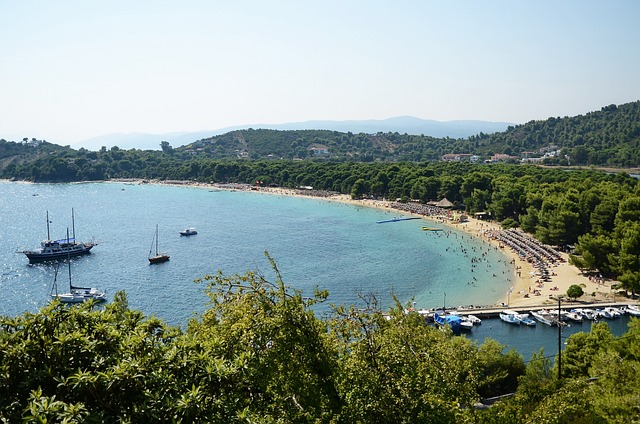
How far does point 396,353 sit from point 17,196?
107 metres

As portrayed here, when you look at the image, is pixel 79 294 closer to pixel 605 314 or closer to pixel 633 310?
pixel 605 314

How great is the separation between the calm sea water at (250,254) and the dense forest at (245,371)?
18181 mm

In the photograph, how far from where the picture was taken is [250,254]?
4622 centimetres

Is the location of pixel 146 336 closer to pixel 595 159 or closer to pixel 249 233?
pixel 249 233

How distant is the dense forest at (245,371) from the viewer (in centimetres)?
594

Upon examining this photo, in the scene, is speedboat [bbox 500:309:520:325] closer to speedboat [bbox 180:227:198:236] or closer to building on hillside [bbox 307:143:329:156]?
speedboat [bbox 180:227:198:236]

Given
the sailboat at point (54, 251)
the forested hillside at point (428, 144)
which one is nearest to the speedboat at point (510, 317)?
the sailboat at point (54, 251)

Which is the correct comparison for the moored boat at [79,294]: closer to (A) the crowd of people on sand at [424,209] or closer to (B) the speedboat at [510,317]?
→ (B) the speedboat at [510,317]

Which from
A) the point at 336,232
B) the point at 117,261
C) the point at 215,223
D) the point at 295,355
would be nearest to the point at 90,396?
the point at 295,355

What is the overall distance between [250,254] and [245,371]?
39.5m

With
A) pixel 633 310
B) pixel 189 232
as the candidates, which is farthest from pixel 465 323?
pixel 189 232

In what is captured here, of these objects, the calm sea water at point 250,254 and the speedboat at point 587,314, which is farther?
the calm sea water at point 250,254

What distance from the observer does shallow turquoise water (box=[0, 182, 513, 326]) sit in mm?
34375

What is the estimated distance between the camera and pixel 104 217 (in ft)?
230
